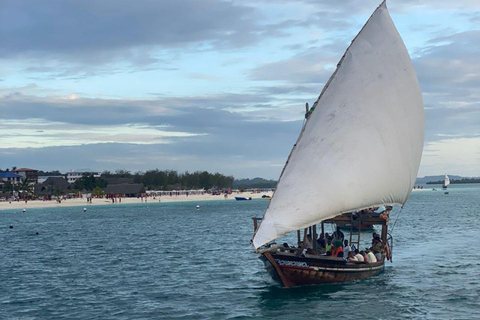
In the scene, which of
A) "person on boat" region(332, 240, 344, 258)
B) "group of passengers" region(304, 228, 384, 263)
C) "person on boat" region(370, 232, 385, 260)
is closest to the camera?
"person on boat" region(332, 240, 344, 258)

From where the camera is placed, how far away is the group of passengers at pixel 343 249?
32.9m

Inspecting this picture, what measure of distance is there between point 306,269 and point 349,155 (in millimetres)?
6087

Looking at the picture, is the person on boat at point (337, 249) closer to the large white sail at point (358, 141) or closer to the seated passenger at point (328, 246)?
the seated passenger at point (328, 246)

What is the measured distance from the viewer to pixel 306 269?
3102 centimetres

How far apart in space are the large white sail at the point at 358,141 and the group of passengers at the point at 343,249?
2.43m

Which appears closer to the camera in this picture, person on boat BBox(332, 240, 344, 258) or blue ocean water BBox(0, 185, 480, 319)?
blue ocean water BBox(0, 185, 480, 319)

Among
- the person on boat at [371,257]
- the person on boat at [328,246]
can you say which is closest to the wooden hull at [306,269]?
the person on boat at [328,246]

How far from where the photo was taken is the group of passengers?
32938mm

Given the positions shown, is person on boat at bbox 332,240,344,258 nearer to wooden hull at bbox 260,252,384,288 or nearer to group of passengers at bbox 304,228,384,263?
group of passengers at bbox 304,228,384,263

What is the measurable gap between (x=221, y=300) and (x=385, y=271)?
12.5 m

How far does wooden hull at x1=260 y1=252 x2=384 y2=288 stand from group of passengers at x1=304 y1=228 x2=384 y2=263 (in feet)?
2.14

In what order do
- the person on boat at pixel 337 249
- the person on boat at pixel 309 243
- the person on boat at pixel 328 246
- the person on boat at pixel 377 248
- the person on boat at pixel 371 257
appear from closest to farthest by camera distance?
the person on boat at pixel 337 249
the person on boat at pixel 328 246
the person on boat at pixel 309 243
the person on boat at pixel 371 257
the person on boat at pixel 377 248

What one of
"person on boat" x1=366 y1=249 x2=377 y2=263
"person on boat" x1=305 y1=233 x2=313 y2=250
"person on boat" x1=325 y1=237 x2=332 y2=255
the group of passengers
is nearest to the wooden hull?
the group of passengers

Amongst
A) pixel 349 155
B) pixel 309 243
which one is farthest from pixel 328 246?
pixel 349 155
